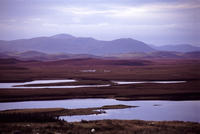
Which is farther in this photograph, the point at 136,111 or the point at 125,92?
the point at 125,92

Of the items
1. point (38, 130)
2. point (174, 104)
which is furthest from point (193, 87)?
point (38, 130)

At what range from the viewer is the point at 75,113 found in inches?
1012

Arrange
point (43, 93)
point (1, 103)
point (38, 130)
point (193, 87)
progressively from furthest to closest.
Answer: point (193, 87)
point (43, 93)
point (1, 103)
point (38, 130)

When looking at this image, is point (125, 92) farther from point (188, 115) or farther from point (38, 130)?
point (38, 130)

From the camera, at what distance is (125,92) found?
127 feet

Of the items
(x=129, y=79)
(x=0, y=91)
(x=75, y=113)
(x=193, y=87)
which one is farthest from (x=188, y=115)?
(x=129, y=79)

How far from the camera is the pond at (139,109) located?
24234mm

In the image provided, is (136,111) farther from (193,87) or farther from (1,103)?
(193,87)

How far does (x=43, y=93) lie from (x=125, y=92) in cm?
986

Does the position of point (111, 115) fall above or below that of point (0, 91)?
below

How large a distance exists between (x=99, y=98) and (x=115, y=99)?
1.94m

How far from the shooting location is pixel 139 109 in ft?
91.5

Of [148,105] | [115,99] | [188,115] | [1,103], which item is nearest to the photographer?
[188,115]

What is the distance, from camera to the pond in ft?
79.5
